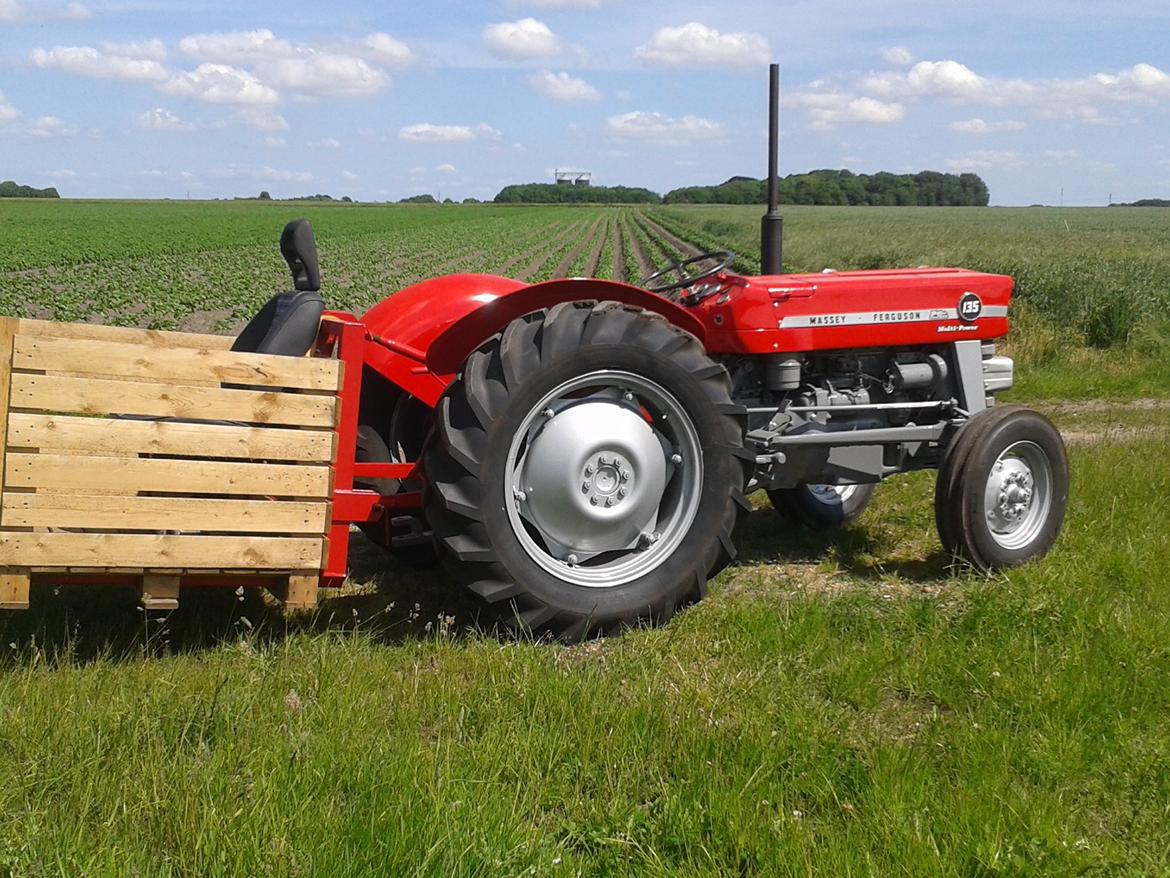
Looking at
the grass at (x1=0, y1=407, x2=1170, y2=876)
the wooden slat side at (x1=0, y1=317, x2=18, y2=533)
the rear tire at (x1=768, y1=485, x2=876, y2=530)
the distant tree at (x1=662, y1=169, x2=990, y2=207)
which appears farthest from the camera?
the distant tree at (x1=662, y1=169, x2=990, y2=207)

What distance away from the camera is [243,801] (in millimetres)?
2451

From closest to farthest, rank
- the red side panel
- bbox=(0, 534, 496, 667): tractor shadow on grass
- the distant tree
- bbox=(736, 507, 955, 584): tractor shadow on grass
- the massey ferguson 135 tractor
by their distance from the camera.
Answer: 1. the massey ferguson 135 tractor
2. bbox=(0, 534, 496, 667): tractor shadow on grass
3. the red side panel
4. bbox=(736, 507, 955, 584): tractor shadow on grass
5. the distant tree

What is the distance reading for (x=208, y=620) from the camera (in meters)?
3.96

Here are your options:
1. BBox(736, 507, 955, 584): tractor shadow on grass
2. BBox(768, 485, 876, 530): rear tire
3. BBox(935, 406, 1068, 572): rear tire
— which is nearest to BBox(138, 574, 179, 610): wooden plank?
BBox(736, 507, 955, 584): tractor shadow on grass

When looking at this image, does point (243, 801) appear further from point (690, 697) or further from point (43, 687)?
point (690, 697)

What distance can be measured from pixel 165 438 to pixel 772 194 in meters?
2.98

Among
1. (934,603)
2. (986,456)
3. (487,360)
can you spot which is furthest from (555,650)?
(986,456)

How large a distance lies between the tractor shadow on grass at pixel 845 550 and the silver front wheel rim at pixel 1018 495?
276 mm

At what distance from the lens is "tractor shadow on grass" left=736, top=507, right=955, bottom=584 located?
483 centimetres

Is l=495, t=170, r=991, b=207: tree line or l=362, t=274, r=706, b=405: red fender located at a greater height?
l=495, t=170, r=991, b=207: tree line

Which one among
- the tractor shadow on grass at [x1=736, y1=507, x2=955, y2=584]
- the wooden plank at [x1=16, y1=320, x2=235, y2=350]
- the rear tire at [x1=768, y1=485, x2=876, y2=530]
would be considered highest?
the wooden plank at [x1=16, y1=320, x2=235, y2=350]

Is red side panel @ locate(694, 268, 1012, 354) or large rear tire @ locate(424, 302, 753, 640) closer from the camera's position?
large rear tire @ locate(424, 302, 753, 640)

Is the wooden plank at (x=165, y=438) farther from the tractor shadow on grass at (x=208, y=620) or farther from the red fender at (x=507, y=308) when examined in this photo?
the red fender at (x=507, y=308)

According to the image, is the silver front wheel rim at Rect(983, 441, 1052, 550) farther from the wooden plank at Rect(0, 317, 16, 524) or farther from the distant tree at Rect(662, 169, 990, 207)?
the distant tree at Rect(662, 169, 990, 207)
